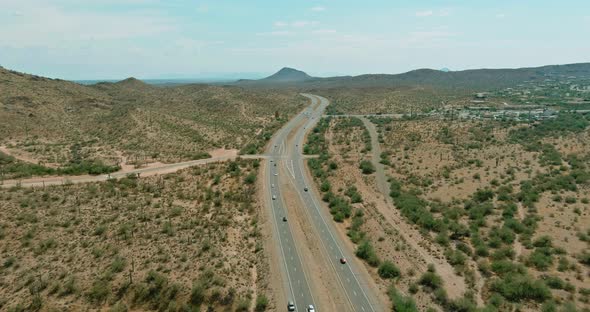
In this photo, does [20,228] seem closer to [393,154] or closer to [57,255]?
[57,255]

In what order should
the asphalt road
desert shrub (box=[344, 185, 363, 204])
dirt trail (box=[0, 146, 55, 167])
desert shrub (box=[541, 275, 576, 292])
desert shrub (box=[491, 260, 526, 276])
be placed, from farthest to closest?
1. dirt trail (box=[0, 146, 55, 167])
2. desert shrub (box=[344, 185, 363, 204])
3. desert shrub (box=[491, 260, 526, 276])
4. desert shrub (box=[541, 275, 576, 292])
5. the asphalt road

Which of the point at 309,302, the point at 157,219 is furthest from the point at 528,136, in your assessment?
the point at 157,219

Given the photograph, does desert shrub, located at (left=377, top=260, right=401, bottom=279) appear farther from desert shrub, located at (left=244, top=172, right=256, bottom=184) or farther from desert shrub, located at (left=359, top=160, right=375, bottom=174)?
desert shrub, located at (left=359, top=160, right=375, bottom=174)

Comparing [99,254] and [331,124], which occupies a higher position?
[331,124]

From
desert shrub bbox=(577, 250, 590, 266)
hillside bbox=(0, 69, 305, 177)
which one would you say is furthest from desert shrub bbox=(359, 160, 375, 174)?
desert shrub bbox=(577, 250, 590, 266)

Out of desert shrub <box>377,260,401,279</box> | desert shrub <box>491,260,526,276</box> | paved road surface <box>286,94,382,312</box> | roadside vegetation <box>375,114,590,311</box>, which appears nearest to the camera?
paved road surface <box>286,94,382,312</box>

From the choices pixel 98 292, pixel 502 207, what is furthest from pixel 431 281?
pixel 98 292
